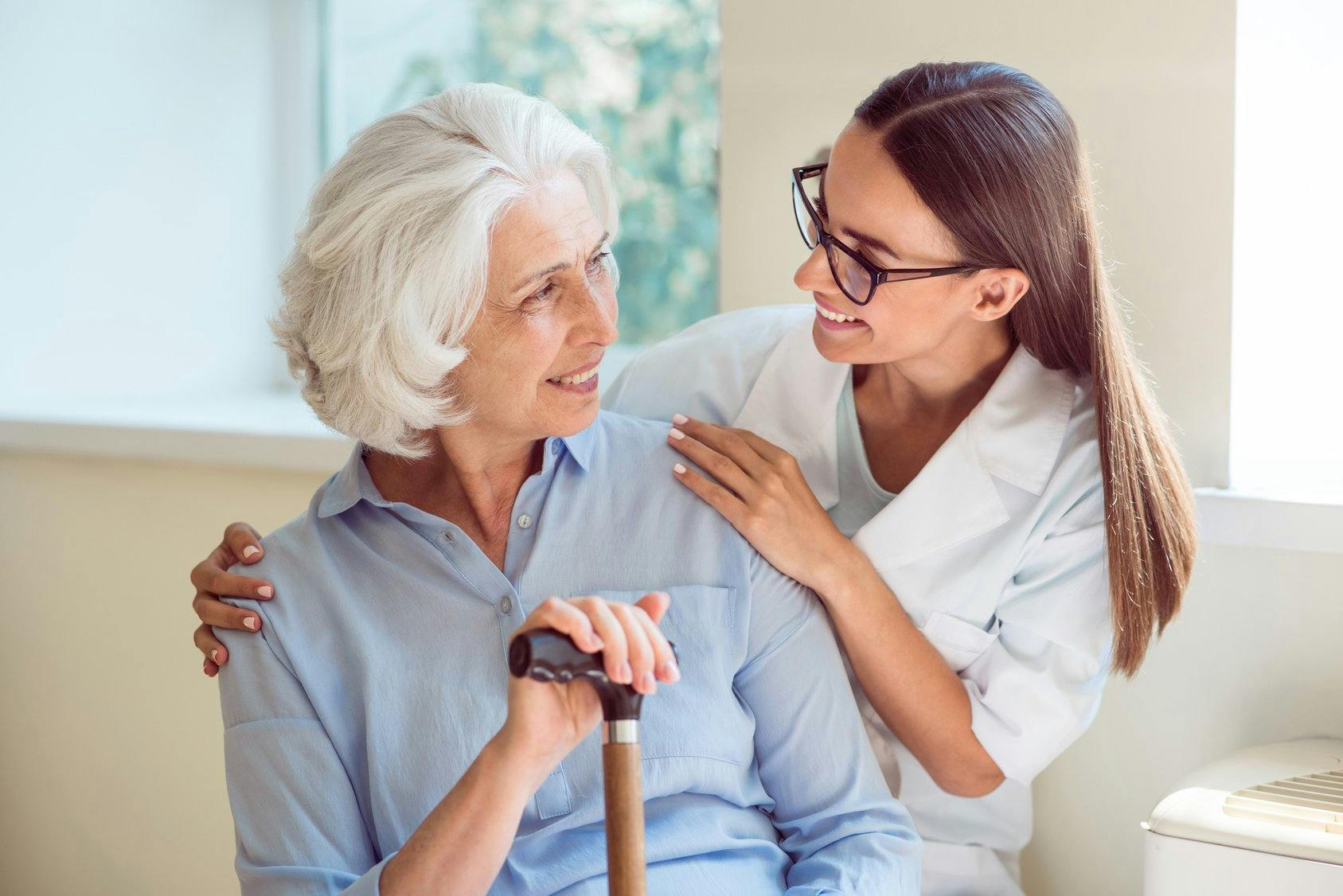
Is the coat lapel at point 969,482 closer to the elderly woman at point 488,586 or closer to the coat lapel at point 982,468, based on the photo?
the coat lapel at point 982,468

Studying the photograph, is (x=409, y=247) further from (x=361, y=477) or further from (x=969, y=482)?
(x=969, y=482)

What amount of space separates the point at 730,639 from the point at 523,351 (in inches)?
15.0

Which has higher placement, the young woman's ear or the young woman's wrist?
the young woman's ear

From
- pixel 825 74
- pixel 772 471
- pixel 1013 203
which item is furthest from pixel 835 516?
pixel 825 74

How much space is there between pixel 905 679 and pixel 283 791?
680 millimetres

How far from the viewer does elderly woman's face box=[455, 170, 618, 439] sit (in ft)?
4.40

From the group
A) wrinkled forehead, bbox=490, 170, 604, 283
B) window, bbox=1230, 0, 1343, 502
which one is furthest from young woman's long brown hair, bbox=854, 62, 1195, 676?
wrinkled forehead, bbox=490, 170, 604, 283

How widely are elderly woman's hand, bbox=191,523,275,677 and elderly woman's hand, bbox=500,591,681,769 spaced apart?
39 centimetres

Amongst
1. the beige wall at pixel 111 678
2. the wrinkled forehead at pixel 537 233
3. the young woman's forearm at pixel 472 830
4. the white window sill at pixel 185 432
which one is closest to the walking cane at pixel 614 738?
the young woman's forearm at pixel 472 830

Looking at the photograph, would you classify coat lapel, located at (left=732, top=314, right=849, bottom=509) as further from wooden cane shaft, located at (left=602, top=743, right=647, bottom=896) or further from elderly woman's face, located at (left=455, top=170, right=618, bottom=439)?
wooden cane shaft, located at (left=602, top=743, right=647, bottom=896)

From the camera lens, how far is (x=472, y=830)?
3.76 ft

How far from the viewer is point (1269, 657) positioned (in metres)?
1.60

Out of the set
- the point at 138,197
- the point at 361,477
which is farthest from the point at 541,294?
the point at 138,197

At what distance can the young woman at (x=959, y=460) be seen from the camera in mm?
1391
